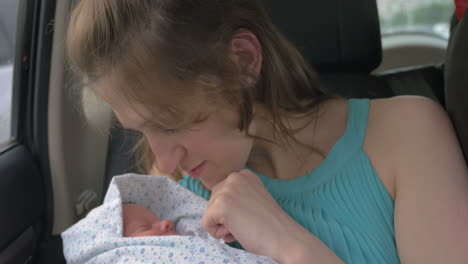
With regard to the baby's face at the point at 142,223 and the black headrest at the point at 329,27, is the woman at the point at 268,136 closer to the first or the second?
the baby's face at the point at 142,223

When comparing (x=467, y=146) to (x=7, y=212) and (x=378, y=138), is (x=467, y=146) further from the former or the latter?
(x=7, y=212)

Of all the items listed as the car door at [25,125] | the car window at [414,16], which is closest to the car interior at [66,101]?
the car door at [25,125]

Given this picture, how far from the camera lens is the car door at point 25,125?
51.3 inches

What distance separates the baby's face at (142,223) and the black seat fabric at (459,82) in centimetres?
69

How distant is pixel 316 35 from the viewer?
1.54m

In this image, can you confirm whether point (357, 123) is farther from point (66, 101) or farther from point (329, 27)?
point (66, 101)

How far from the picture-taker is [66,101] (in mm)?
1527

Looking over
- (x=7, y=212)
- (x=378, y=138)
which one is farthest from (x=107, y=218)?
(x=378, y=138)

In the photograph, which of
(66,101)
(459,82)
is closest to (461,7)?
(459,82)

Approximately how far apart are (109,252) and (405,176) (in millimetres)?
653

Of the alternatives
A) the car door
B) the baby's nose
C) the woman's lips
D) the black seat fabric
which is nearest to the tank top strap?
the black seat fabric

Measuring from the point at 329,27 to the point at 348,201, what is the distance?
701mm

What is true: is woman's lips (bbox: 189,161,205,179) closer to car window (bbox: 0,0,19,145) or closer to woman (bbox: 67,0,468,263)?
woman (bbox: 67,0,468,263)

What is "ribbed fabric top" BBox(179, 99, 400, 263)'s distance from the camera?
38.3 inches
